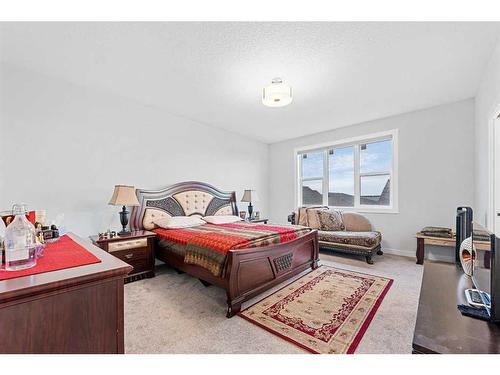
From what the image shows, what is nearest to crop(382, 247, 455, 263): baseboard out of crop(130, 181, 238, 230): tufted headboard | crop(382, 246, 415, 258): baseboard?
crop(382, 246, 415, 258): baseboard

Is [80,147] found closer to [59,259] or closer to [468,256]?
[59,259]

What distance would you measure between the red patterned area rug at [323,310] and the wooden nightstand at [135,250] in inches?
63.9

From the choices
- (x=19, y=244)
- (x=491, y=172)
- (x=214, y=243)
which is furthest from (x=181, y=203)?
(x=491, y=172)

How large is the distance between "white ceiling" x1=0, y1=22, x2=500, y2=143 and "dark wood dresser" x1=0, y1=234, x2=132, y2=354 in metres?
1.94

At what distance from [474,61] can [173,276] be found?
14.1ft

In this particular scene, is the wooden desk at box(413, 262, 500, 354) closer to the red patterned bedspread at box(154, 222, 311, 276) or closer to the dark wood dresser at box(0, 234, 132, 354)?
the dark wood dresser at box(0, 234, 132, 354)

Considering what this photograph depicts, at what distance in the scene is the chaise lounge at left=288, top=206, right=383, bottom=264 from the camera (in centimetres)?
363

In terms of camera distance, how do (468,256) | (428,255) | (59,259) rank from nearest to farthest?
1. (59,259)
2. (468,256)
3. (428,255)

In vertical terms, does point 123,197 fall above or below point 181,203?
above

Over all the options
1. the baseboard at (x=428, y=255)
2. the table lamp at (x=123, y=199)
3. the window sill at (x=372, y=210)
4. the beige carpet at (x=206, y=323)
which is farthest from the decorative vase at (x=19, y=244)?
the window sill at (x=372, y=210)

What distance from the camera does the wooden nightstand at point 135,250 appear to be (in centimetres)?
276

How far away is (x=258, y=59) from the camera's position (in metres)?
2.33

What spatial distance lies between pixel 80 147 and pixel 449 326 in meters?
3.82
